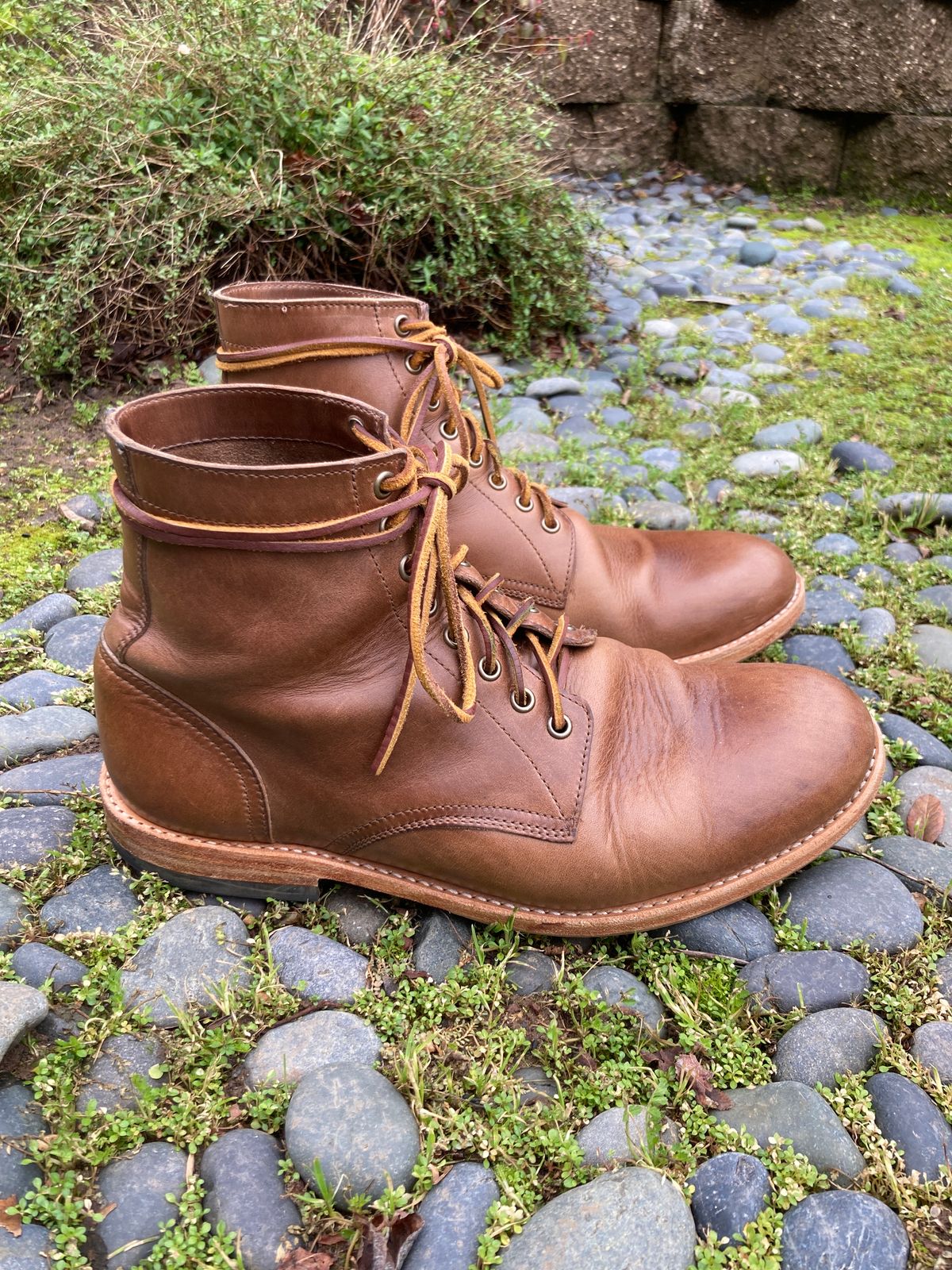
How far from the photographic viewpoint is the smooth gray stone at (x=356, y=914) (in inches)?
66.2

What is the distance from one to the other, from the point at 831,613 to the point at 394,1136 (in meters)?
1.81

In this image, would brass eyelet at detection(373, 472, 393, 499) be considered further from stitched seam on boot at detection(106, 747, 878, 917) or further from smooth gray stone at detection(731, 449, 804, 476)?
smooth gray stone at detection(731, 449, 804, 476)

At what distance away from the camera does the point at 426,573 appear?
4.82ft

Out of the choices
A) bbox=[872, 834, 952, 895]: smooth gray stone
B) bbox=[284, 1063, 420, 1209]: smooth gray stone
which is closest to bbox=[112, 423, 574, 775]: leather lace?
bbox=[284, 1063, 420, 1209]: smooth gray stone

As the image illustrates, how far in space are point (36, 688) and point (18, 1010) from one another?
994mm

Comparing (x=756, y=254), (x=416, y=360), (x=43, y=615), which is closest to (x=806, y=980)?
(x=416, y=360)

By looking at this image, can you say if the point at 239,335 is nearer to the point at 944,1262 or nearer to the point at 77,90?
the point at 944,1262

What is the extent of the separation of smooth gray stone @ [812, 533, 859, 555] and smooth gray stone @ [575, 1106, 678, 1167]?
1.94 m

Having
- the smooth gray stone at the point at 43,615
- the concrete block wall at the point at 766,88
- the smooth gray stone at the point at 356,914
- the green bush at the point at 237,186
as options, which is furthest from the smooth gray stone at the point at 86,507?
the concrete block wall at the point at 766,88

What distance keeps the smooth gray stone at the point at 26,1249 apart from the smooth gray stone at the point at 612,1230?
0.57m

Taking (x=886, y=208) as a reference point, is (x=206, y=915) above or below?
below

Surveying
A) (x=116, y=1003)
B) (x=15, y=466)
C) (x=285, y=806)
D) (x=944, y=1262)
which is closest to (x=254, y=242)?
(x=15, y=466)

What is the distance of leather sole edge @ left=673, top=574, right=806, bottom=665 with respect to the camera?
92.8 inches

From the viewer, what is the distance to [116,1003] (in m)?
1.49
